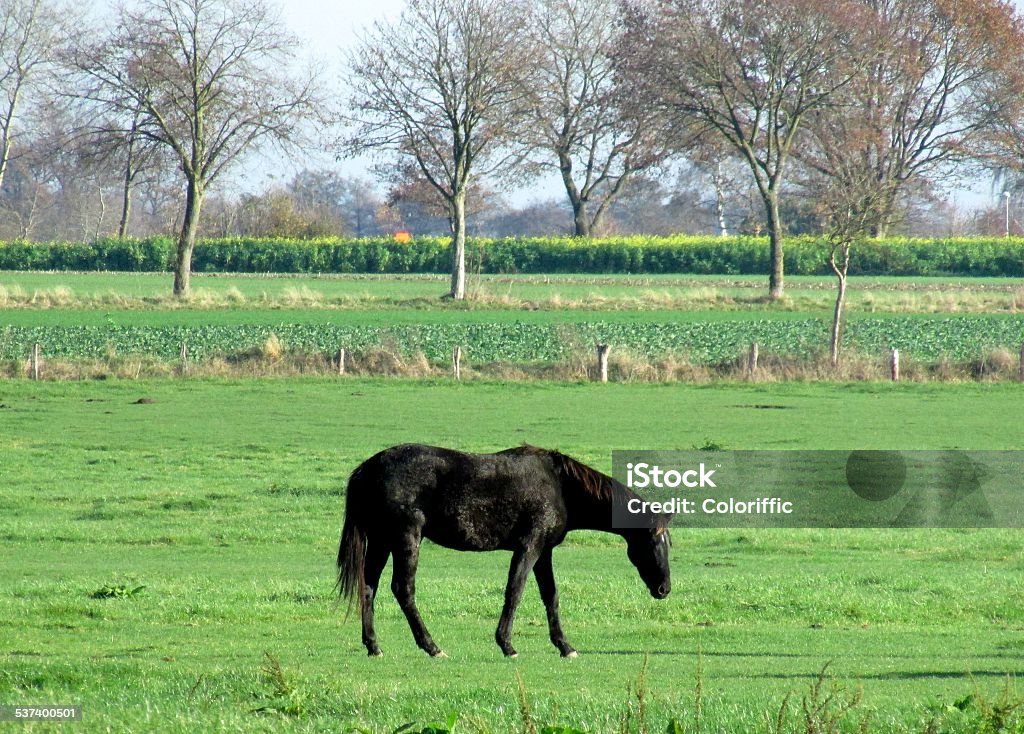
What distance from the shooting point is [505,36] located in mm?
61219

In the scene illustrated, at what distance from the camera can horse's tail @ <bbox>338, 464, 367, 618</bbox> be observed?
979cm

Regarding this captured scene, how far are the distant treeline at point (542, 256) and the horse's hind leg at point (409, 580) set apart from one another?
76.8 meters

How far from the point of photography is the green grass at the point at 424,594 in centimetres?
796

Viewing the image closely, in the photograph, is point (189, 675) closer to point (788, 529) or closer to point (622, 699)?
point (622, 699)


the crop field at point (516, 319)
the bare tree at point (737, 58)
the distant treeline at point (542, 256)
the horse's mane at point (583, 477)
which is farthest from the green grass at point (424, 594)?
the distant treeline at point (542, 256)

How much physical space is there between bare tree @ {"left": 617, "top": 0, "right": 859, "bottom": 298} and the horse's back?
51968 mm

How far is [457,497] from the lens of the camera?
958 centimetres

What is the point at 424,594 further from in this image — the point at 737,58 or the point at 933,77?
the point at 933,77

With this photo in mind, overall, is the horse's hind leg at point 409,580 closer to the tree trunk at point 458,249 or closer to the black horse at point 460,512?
the black horse at point 460,512

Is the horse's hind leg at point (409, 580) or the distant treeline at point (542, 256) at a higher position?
the distant treeline at point (542, 256)

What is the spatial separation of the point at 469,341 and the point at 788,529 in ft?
83.7

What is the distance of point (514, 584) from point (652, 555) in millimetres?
1294

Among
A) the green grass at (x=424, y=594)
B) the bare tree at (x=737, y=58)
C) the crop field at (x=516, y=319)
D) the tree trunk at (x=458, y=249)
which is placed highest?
the bare tree at (x=737, y=58)

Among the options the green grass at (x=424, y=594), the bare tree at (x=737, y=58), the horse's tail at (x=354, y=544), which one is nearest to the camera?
the green grass at (x=424, y=594)
